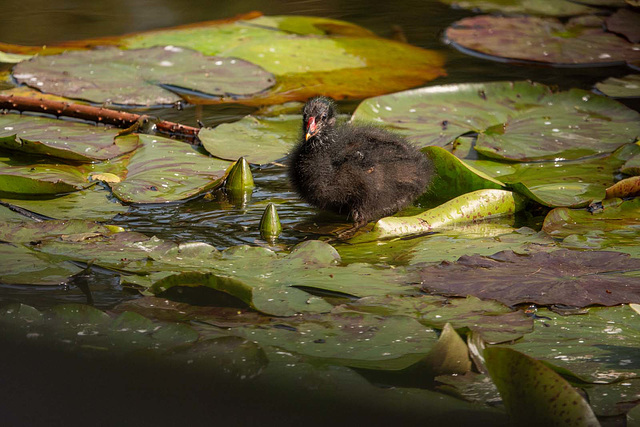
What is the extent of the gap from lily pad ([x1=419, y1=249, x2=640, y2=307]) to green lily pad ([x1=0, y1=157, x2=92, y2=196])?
1796 mm

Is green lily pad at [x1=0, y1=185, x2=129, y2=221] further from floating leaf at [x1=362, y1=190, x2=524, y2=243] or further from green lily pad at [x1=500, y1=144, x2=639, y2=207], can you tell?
green lily pad at [x1=500, y1=144, x2=639, y2=207]

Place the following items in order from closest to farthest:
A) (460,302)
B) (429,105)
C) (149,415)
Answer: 1. (149,415)
2. (460,302)
3. (429,105)

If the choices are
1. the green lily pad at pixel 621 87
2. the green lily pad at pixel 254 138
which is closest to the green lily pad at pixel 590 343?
the green lily pad at pixel 254 138

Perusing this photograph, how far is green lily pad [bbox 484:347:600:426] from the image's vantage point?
1.53 metres

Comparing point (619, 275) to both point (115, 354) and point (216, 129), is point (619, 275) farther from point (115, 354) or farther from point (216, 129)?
point (216, 129)

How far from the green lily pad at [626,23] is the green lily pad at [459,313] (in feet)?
15.9

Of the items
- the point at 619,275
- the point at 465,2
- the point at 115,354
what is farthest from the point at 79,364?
the point at 465,2

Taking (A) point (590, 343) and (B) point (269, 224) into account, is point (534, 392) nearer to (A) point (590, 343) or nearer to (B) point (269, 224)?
(A) point (590, 343)

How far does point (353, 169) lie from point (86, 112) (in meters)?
1.91

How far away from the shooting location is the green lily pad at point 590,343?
1801 millimetres

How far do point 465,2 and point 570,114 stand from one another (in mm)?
3725

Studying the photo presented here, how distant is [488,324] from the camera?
2.01 meters

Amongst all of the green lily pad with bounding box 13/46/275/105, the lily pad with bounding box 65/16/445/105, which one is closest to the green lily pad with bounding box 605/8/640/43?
the lily pad with bounding box 65/16/445/105

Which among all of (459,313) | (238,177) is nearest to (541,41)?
(238,177)
